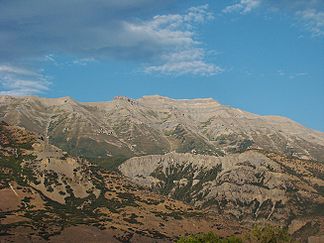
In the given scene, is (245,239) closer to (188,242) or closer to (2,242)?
(188,242)

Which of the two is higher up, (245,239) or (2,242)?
(245,239)

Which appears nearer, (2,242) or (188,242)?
(188,242)

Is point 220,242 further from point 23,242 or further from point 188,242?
point 23,242

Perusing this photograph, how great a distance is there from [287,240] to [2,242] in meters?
102

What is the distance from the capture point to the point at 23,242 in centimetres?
19625

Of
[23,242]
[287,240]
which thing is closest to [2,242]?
[23,242]

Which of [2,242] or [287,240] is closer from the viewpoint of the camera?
[287,240]

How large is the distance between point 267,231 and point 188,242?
23899mm

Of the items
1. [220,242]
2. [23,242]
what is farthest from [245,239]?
[23,242]

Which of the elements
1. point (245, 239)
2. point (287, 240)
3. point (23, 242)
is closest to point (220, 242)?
point (245, 239)

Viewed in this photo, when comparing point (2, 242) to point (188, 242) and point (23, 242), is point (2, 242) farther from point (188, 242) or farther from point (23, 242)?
point (188, 242)

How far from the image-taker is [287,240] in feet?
500

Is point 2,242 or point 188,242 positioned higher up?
point 188,242

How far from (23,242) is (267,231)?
95624mm
